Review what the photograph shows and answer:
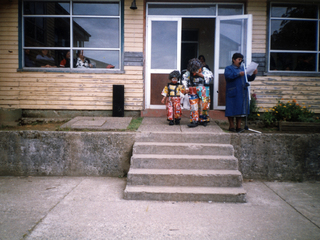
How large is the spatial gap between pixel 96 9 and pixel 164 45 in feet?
→ 6.98

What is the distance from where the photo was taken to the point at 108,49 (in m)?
7.41

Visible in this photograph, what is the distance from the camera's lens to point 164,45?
24.8 ft

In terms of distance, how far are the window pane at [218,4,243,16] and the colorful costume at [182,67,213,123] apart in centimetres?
261

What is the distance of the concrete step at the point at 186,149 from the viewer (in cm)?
496

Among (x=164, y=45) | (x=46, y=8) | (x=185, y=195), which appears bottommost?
(x=185, y=195)

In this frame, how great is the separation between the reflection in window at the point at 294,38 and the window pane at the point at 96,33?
14.3 feet

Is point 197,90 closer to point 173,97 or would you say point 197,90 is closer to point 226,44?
point 173,97

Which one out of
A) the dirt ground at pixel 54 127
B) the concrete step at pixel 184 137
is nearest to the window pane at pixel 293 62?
the dirt ground at pixel 54 127

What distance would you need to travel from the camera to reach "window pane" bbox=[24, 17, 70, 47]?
7.34 meters

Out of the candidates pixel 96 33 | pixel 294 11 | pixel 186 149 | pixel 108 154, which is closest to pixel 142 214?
pixel 186 149

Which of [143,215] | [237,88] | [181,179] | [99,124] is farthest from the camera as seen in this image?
[99,124]

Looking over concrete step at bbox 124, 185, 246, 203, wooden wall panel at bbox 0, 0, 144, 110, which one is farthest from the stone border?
wooden wall panel at bbox 0, 0, 144, 110

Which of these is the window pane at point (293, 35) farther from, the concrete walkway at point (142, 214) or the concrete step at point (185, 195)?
the concrete step at point (185, 195)

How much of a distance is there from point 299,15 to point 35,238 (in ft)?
26.4
